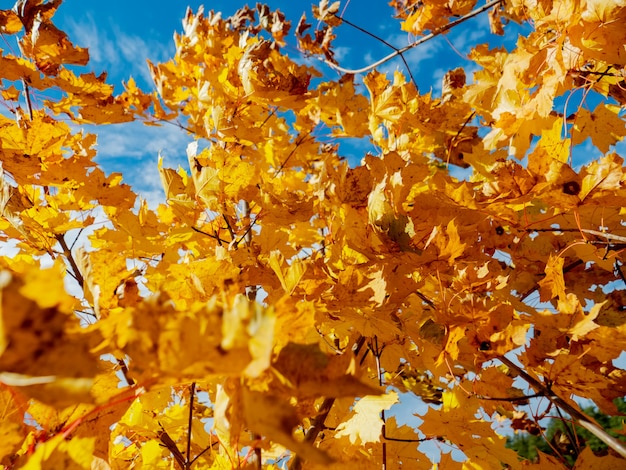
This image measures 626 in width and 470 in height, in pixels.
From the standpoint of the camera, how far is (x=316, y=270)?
836 millimetres

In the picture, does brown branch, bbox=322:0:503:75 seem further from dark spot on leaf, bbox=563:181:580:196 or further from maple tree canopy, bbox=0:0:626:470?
dark spot on leaf, bbox=563:181:580:196

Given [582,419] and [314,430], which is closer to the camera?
[582,419]

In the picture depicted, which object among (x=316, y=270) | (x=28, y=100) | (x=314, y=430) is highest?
(x=28, y=100)

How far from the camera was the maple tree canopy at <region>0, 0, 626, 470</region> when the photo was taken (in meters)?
0.30

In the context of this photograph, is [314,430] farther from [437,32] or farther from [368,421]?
[437,32]

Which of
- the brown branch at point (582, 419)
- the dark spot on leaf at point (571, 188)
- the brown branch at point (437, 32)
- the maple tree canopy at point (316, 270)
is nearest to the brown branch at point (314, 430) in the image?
the maple tree canopy at point (316, 270)

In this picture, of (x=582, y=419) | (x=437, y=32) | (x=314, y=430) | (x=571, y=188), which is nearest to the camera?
(x=582, y=419)

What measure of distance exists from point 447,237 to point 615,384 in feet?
1.60

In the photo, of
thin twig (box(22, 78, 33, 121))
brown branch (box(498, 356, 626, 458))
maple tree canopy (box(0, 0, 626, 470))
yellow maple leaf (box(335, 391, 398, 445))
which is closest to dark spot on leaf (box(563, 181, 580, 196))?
maple tree canopy (box(0, 0, 626, 470))

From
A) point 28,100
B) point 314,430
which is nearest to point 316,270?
point 314,430

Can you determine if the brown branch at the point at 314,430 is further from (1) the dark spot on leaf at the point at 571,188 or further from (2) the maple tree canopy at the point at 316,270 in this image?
(1) the dark spot on leaf at the point at 571,188

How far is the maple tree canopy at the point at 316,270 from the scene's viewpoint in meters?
0.30

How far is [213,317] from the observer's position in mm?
300

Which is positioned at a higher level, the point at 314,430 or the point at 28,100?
the point at 28,100
